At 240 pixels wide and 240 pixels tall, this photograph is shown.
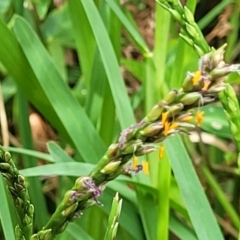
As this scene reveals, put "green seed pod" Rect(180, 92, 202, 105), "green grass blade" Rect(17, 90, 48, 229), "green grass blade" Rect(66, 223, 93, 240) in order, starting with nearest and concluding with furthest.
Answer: "green seed pod" Rect(180, 92, 202, 105)
"green grass blade" Rect(66, 223, 93, 240)
"green grass blade" Rect(17, 90, 48, 229)

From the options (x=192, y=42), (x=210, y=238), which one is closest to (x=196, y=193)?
(x=210, y=238)

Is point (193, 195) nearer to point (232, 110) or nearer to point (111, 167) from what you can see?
point (232, 110)

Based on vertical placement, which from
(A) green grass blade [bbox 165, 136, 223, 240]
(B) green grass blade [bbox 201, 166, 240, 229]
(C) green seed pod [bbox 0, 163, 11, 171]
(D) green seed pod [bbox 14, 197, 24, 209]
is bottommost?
(B) green grass blade [bbox 201, 166, 240, 229]

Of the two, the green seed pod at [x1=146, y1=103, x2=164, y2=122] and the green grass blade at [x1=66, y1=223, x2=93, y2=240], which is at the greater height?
the green seed pod at [x1=146, y1=103, x2=164, y2=122]

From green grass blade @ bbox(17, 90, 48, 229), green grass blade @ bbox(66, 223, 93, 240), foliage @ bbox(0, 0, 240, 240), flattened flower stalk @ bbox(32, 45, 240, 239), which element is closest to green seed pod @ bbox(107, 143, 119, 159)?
flattened flower stalk @ bbox(32, 45, 240, 239)

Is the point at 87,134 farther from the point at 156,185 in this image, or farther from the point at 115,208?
the point at 115,208

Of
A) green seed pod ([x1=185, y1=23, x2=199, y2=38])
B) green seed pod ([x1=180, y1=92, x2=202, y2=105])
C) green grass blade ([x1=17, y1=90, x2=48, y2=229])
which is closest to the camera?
green seed pod ([x1=180, y1=92, x2=202, y2=105])

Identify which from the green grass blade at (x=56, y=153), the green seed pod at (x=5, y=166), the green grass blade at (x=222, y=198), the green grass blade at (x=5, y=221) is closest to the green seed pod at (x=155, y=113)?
the green seed pod at (x=5, y=166)

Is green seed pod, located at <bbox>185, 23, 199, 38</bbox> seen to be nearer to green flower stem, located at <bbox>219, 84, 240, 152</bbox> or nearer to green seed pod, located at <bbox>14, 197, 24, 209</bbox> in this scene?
green flower stem, located at <bbox>219, 84, 240, 152</bbox>
